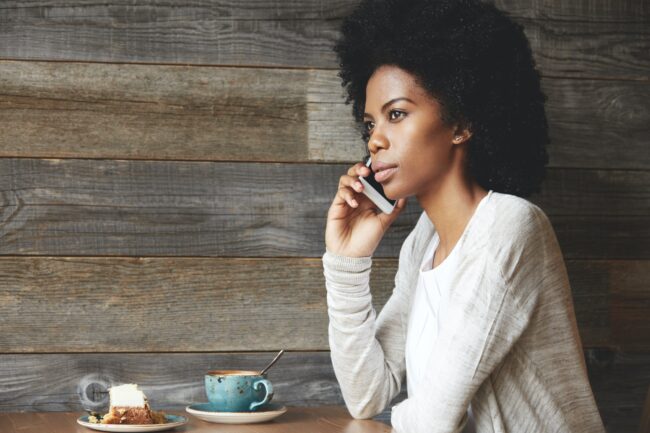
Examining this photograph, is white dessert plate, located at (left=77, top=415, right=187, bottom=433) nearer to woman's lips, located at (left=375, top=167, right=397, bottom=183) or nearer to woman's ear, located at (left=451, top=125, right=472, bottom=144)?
woman's lips, located at (left=375, top=167, right=397, bottom=183)

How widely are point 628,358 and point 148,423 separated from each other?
1.03 meters

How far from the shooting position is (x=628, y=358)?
1870mm

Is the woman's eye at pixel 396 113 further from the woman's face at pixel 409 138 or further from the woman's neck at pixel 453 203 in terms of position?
the woman's neck at pixel 453 203

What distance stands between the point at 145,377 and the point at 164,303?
147 mm

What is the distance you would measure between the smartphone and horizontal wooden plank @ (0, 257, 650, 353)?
0.24 m

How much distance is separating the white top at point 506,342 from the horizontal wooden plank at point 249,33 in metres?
0.58

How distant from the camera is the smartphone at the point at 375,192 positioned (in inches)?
61.8

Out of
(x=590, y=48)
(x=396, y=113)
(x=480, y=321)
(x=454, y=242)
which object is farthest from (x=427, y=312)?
(x=590, y=48)

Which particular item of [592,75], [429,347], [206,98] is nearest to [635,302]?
[592,75]

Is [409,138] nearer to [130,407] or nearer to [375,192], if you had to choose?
[375,192]

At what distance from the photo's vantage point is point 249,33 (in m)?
1.76

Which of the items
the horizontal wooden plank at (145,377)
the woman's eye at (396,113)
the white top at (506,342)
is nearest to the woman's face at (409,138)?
the woman's eye at (396,113)

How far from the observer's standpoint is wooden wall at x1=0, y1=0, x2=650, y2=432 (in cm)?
169

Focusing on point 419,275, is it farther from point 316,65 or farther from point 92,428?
point 92,428
